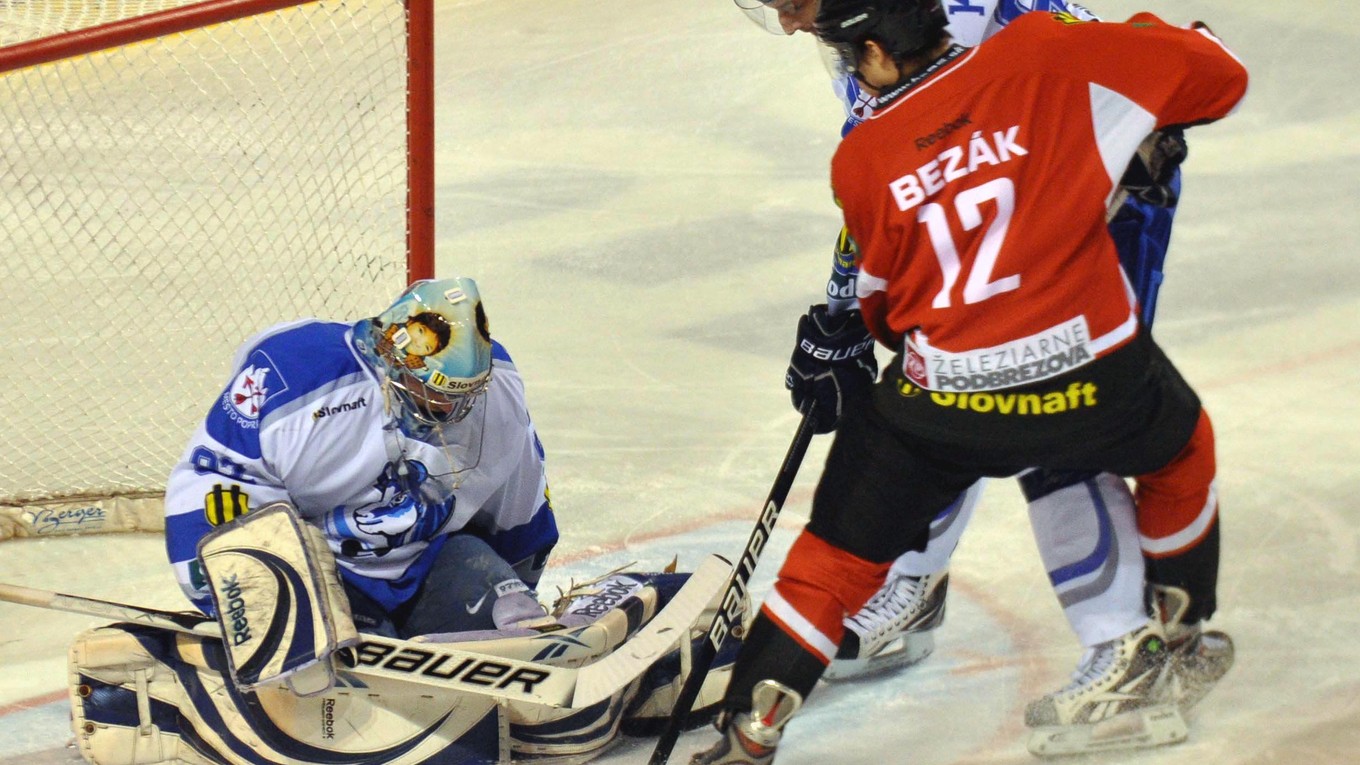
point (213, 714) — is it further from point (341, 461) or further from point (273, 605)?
point (341, 461)

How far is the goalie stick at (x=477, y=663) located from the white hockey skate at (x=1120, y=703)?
58 centimetres

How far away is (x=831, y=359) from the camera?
7.43 feet

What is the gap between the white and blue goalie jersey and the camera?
225cm

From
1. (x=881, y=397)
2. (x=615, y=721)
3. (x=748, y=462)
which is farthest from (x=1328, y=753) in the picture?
(x=748, y=462)

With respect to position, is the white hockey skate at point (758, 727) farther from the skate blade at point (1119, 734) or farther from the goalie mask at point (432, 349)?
the goalie mask at point (432, 349)

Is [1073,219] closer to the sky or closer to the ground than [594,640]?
closer to the sky

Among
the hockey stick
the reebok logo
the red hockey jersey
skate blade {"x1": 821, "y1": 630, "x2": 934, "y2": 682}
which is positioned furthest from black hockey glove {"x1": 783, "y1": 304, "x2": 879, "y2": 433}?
the reebok logo

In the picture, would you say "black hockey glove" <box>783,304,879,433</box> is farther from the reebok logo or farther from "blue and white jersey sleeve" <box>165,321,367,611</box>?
the reebok logo

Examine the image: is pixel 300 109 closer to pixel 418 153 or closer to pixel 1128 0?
pixel 418 153

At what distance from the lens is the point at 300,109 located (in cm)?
442

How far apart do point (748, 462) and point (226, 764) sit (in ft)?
→ 4.84

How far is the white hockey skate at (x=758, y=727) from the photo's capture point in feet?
6.72

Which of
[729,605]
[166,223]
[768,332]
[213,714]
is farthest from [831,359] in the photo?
[166,223]

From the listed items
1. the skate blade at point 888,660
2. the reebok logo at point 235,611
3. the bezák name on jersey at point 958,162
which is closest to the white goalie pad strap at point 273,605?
the reebok logo at point 235,611
